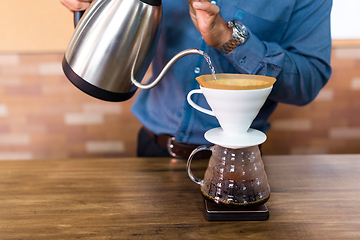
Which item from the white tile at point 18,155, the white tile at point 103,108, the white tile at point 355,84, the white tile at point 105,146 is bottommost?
the white tile at point 18,155

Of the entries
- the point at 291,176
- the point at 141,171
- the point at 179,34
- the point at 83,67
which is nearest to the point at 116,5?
the point at 83,67

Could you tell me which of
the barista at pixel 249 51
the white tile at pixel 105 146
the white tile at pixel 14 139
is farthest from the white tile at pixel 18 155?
the barista at pixel 249 51

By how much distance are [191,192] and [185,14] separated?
1.95 feet

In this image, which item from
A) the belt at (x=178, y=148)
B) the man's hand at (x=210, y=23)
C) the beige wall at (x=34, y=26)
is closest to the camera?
the man's hand at (x=210, y=23)

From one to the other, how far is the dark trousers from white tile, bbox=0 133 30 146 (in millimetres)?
987

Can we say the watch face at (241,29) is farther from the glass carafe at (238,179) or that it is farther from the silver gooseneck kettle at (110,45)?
the glass carafe at (238,179)

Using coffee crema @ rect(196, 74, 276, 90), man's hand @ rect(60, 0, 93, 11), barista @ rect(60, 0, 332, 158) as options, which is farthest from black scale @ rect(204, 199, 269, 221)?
man's hand @ rect(60, 0, 93, 11)

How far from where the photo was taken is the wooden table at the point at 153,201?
1.99 feet

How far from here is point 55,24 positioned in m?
1.72

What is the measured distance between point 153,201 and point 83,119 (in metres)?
1.28

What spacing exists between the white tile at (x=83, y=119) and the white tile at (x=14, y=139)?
0.95ft

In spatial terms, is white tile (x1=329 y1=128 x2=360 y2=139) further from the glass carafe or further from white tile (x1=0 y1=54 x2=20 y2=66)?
white tile (x1=0 y1=54 x2=20 y2=66)

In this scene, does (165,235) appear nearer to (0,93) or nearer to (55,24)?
(55,24)

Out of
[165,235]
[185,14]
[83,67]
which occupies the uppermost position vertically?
[185,14]
